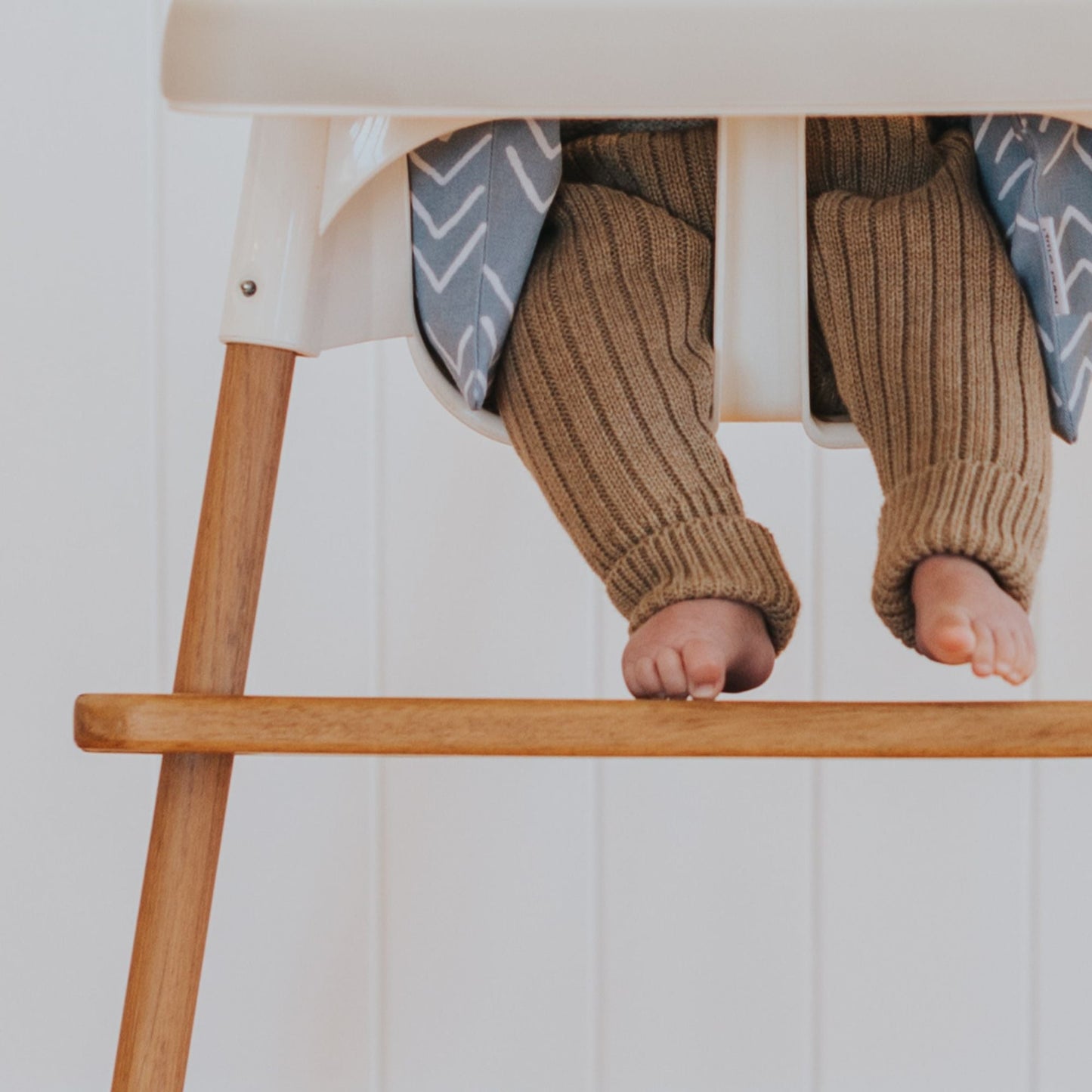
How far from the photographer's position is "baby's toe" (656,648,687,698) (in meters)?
0.51

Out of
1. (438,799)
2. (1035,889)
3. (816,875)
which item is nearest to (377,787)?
(438,799)

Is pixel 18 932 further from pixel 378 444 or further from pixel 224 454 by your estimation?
pixel 224 454

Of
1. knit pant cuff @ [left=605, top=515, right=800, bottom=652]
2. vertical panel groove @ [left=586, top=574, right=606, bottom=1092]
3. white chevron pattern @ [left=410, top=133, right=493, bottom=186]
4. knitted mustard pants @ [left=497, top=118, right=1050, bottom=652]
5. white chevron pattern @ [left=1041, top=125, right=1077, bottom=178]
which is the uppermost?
white chevron pattern @ [left=1041, top=125, right=1077, bottom=178]

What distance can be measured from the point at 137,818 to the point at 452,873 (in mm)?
223

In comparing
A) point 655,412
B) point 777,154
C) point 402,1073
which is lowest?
point 402,1073

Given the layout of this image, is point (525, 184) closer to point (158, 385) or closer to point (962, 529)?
point (962, 529)

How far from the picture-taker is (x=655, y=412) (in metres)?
0.59

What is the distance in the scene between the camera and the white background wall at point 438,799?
104cm

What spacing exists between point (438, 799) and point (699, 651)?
58cm

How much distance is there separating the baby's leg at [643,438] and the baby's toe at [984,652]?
8 centimetres

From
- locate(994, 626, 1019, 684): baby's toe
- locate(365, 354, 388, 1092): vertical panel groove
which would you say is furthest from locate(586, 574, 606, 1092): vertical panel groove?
locate(994, 626, 1019, 684): baby's toe

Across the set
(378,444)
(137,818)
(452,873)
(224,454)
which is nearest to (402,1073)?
(452,873)

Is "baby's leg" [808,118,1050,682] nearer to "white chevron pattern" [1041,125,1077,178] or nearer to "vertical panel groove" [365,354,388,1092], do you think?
"white chevron pattern" [1041,125,1077,178]

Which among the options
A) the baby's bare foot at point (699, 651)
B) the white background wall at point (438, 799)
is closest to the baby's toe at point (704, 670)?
the baby's bare foot at point (699, 651)
